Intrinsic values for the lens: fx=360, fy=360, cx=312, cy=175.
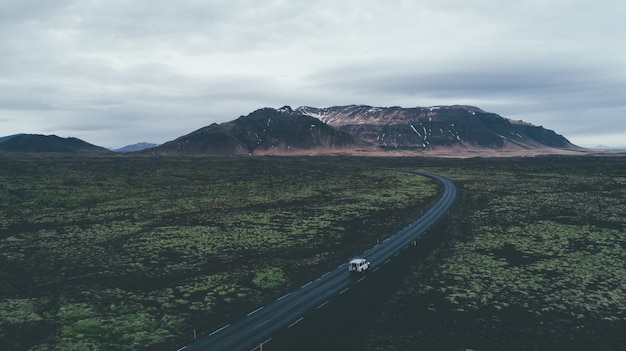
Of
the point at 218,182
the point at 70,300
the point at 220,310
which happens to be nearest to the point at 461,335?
the point at 220,310

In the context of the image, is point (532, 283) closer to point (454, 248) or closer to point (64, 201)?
→ point (454, 248)

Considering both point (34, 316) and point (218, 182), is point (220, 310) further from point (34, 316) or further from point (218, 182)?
point (218, 182)

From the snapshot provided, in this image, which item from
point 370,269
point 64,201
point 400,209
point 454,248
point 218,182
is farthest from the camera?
point 218,182

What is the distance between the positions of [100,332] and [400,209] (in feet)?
219

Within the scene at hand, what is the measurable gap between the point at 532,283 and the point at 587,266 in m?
10.8

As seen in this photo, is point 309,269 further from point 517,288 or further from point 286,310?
point 517,288

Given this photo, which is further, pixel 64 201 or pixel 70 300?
pixel 64 201

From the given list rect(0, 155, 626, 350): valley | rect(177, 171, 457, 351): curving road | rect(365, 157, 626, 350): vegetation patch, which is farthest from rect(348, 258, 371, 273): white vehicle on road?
rect(365, 157, 626, 350): vegetation patch

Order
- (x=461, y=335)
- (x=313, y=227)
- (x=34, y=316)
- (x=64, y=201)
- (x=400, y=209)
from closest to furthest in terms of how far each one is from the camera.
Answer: (x=461, y=335) < (x=34, y=316) < (x=313, y=227) < (x=400, y=209) < (x=64, y=201)

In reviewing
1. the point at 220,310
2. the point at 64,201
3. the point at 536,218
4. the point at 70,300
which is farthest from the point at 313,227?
the point at 64,201

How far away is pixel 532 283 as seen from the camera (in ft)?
133

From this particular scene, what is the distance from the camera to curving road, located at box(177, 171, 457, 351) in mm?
29397

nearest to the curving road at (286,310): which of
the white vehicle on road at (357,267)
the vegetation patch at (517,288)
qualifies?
the white vehicle on road at (357,267)

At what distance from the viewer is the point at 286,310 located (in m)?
34.8
